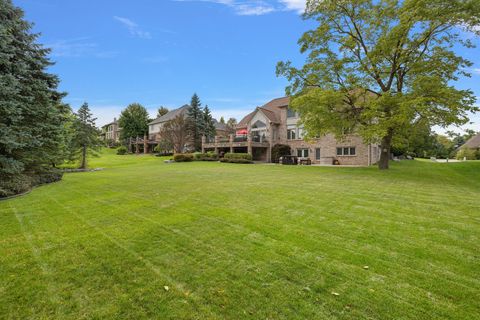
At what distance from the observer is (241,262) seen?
3596 mm

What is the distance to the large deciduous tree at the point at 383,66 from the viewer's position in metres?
15.4

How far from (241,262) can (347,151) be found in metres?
27.8

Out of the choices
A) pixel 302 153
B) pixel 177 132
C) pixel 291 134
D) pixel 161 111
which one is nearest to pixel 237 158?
pixel 291 134

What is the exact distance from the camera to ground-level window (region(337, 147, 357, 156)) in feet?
90.9

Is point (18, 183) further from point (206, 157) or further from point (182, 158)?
point (206, 157)

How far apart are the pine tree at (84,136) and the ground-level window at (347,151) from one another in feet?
90.5

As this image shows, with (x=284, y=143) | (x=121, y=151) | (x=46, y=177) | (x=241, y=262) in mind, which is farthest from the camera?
(x=121, y=151)

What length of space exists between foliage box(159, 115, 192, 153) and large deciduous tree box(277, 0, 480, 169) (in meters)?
20.0

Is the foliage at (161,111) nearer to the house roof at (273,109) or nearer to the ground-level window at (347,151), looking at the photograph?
the house roof at (273,109)

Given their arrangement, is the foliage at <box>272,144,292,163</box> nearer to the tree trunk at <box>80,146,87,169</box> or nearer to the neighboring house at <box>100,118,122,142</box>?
the tree trunk at <box>80,146,87,169</box>

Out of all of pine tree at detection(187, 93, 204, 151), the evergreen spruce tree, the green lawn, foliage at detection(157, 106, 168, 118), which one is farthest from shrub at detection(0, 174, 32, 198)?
foliage at detection(157, 106, 168, 118)

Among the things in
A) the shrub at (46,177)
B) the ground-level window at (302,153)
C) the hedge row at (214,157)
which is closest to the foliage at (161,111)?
the hedge row at (214,157)

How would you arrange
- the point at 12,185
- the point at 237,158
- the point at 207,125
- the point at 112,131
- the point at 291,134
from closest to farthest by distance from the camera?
the point at 12,185, the point at 237,158, the point at 291,134, the point at 207,125, the point at 112,131

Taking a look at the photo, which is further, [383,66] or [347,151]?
[347,151]
